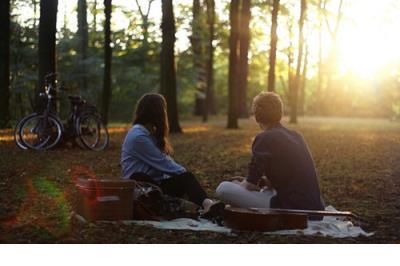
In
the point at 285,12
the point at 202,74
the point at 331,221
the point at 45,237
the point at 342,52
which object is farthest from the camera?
the point at 202,74

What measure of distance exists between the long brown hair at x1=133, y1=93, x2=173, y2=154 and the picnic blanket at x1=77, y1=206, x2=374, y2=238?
58cm

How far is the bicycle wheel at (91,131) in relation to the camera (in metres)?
8.07

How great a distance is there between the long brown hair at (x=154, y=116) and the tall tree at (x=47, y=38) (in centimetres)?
233

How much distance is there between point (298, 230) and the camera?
4.20 meters

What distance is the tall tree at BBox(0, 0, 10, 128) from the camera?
773 centimetres

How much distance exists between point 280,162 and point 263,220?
1.29 feet

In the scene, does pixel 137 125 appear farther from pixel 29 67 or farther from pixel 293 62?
pixel 293 62

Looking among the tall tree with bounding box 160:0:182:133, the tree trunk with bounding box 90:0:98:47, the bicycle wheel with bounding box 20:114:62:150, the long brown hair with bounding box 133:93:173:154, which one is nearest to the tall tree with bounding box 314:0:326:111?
the tall tree with bounding box 160:0:182:133

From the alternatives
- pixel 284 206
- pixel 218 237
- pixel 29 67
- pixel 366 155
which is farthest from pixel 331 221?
pixel 29 67

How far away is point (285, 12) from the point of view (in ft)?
39.0

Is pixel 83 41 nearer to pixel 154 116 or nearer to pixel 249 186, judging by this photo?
pixel 154 116

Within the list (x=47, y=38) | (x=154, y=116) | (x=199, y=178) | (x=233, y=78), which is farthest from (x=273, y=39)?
(x=154, y=116)
